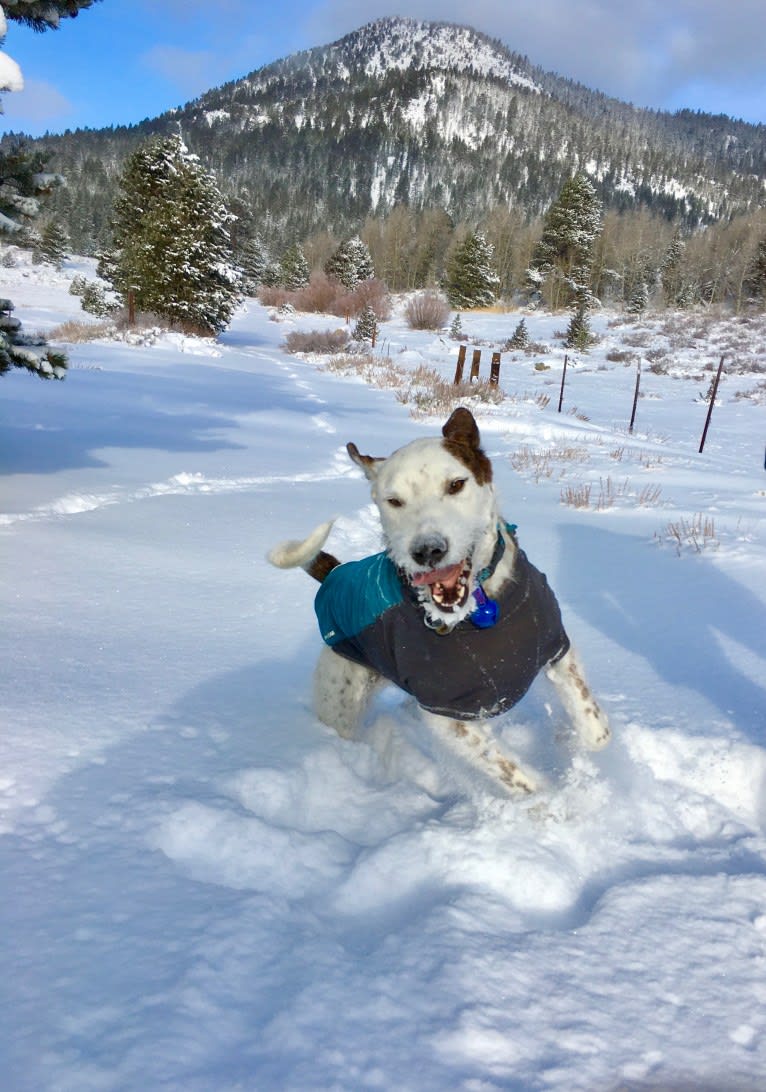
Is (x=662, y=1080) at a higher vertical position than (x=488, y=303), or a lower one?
lower

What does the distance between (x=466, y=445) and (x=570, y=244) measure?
200ft

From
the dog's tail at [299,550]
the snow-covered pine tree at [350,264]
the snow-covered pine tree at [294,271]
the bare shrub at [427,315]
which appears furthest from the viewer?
the snow-covered pine tree at [294,271]

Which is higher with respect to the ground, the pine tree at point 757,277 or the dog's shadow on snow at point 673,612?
the pine tree at point 757,277

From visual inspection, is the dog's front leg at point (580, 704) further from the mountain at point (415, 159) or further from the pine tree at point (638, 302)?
the mountain at point (415, 159)

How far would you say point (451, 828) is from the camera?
213 centimetres

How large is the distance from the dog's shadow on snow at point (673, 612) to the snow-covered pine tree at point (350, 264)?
61429 mm

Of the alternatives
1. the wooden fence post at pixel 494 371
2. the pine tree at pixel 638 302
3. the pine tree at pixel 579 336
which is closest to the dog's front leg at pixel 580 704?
the wooden fence post at pixel 494 371

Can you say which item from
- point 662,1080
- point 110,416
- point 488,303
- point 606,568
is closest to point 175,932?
point 662,1080

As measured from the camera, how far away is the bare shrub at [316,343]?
28.8m

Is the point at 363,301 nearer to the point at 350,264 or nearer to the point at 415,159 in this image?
the point at 350,264

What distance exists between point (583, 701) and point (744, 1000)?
1.17 m

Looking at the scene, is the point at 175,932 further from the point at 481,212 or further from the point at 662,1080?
the point at 481,212

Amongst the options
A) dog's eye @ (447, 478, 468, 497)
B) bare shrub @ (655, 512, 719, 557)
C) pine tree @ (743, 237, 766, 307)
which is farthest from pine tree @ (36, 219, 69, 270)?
dog's eye @ (447, 478, 468, 497)

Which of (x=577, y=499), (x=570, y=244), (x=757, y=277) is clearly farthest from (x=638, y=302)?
(x=577, y=499)
